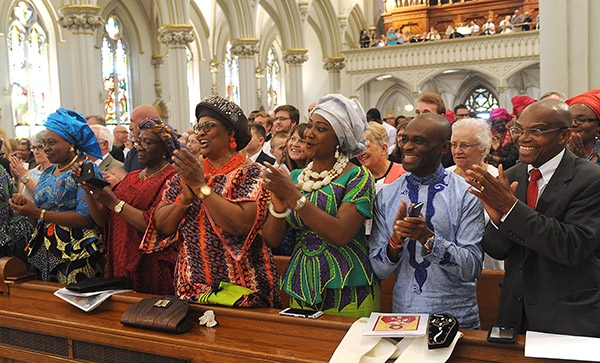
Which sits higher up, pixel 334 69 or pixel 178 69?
pixel 334 69

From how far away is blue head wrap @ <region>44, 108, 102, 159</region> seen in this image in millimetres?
3594

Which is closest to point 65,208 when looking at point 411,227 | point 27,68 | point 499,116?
point 411,227

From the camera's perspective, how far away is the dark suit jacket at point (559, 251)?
224 centimetres

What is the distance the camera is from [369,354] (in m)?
2.26

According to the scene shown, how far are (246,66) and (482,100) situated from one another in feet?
34.2

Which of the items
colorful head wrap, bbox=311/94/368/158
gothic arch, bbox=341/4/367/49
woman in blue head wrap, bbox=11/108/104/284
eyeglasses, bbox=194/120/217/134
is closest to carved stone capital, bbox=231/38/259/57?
gothic arch, bbox=341/4/367/49

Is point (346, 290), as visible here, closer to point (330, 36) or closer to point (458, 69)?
point (458, 69)

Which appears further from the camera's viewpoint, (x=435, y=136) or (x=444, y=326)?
(x=435, y=136)

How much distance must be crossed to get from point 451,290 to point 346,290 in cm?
45

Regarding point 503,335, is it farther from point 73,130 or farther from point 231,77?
point 231,77

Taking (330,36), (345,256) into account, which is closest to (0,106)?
(330,36)

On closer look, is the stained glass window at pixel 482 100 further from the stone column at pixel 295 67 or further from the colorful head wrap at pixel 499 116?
the colorful head wrap at pixel 499 116

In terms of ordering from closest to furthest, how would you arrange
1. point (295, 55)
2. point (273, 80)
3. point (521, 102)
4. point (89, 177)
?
point (89, 177) → point (521, 102) → point (295, 55) → point (273, 80)

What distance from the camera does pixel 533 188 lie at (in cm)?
248
